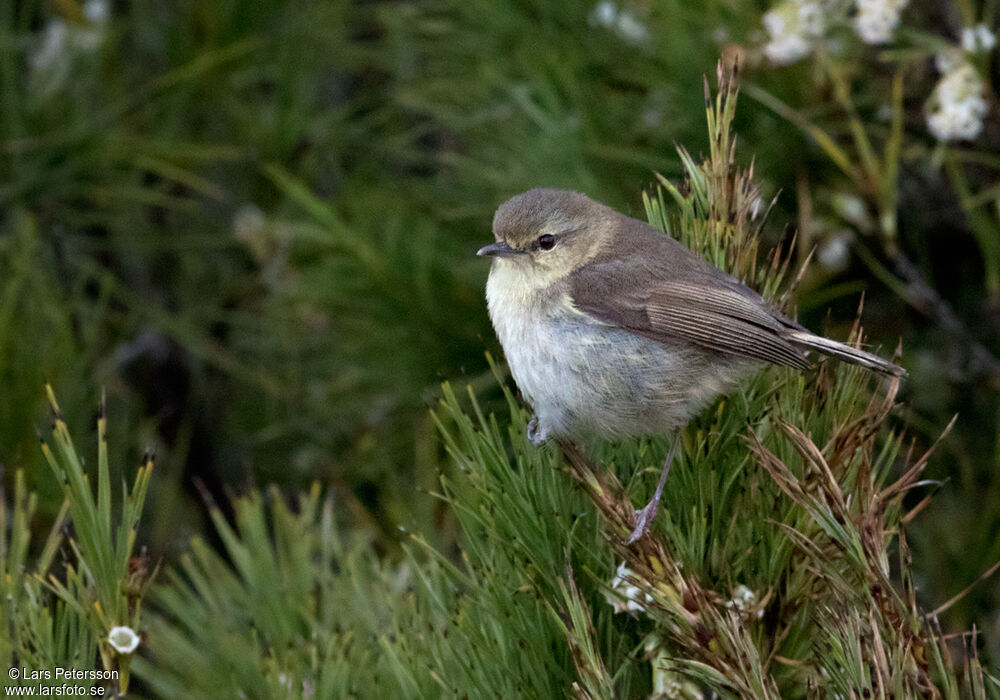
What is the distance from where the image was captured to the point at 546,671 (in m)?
1.18

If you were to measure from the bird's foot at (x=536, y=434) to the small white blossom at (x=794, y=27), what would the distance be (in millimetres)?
963

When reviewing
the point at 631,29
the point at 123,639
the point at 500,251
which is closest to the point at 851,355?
the point at 500,251

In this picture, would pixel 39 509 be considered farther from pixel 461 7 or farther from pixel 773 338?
pixel 461 7

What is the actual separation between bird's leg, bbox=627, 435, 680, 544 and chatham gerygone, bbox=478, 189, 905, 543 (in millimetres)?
128

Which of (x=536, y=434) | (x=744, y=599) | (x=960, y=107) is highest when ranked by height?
(x=960, y=107)

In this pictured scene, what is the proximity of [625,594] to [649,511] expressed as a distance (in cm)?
10

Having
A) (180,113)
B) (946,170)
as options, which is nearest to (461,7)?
(180,113)

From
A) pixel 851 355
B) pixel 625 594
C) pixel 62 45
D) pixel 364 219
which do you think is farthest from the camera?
pixel 62 45

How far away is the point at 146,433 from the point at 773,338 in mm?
1969

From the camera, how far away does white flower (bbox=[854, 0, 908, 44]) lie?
2045mm

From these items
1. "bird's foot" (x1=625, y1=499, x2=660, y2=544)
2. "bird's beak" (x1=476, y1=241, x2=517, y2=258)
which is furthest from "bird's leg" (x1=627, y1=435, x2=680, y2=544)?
"bird's beak" (x1=476, y1=241, x2=517, y2=258)

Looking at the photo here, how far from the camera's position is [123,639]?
1.15m

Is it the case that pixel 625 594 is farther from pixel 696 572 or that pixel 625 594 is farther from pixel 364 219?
pixel 364 219

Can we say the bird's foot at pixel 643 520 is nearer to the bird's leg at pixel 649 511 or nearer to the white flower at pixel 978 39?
the bird's leg at pixel 649 511
